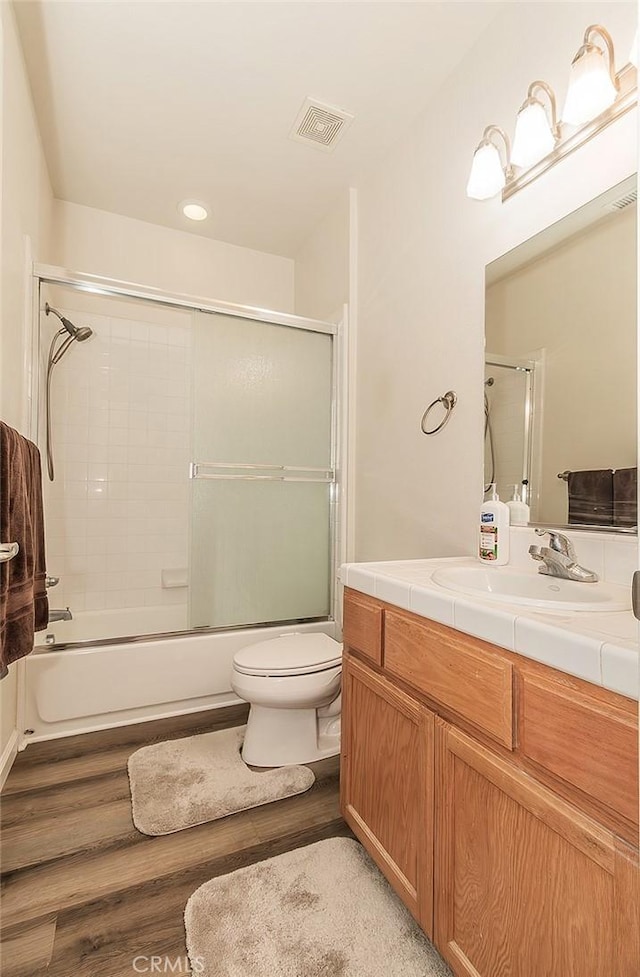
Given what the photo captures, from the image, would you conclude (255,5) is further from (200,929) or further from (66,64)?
(200,929)

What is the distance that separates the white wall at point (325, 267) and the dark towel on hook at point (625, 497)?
1.74 metres

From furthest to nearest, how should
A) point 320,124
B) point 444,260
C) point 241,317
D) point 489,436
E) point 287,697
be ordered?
point 241,317 < point 320,124 < point 444,260 < point 287,697 < point 489,436

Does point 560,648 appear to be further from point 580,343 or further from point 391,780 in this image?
point 580,343

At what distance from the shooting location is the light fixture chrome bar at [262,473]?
229cm

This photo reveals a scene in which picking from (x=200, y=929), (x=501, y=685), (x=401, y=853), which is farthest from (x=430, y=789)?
(x=200, y=929)

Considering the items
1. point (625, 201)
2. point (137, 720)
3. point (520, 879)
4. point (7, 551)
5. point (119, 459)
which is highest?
point (625, 201)

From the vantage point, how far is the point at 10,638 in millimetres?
1271

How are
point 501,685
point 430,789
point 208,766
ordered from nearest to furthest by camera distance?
point 501,685 → point 430,789 → point 208,766

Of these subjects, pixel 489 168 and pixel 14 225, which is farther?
pixel 14 225

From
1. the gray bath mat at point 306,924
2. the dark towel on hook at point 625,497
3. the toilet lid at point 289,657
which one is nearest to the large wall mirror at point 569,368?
the dark towel on hook at point 625,497

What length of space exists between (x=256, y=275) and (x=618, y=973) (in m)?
3.34

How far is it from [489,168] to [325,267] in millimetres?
1393

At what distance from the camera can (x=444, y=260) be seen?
179cm

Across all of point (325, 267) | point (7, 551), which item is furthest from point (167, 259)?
point (7, 551)
